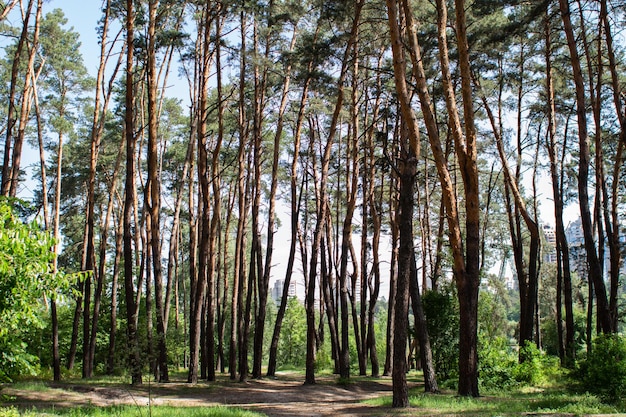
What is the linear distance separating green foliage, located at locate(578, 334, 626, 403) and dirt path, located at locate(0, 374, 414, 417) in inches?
151

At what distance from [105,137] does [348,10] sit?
49.1 ft

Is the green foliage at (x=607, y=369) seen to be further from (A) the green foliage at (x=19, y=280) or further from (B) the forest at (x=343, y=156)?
(A) the green foliage at (x=19, y=280)

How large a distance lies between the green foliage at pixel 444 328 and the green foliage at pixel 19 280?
11427 millimetres

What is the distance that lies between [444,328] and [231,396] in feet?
19.9

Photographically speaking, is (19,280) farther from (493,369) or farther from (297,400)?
(493,369)

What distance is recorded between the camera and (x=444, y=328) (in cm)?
1496

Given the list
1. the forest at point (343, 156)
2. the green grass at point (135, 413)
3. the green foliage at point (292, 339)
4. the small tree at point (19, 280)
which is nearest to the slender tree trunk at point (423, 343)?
the forest at point (343, 156)

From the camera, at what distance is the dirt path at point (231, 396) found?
33.7ft

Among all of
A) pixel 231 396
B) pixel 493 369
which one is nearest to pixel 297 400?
pixel 231 396

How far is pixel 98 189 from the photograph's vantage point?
2875 cm

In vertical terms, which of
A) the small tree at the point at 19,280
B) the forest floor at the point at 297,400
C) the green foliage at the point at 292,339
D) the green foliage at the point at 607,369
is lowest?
the green foliage at the point at 292,339

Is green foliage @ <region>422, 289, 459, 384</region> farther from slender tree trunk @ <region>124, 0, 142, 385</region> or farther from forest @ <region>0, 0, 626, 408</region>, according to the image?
slender tree trunk @ <region>124, 0, 142, 385</region>

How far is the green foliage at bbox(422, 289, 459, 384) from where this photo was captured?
14.9m

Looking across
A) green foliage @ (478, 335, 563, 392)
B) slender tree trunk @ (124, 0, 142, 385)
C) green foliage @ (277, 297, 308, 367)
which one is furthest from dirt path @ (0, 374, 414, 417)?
green foliage @ (277, 297, 308, 367)
